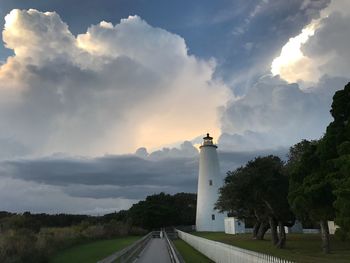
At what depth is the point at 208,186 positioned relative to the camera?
79250mm

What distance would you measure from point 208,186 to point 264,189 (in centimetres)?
4192

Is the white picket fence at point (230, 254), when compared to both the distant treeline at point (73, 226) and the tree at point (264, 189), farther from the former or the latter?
the distant treeline at point (73, 226)

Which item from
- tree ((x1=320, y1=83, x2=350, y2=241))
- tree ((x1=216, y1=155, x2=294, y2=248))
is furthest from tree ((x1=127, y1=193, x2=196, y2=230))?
tree ((x1=320, y1=83, x2=350, y2=241))

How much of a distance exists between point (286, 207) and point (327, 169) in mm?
12166

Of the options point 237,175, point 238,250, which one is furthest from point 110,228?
point 238,250

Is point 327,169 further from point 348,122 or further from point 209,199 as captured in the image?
point 209,199

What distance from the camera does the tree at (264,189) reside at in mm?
37312

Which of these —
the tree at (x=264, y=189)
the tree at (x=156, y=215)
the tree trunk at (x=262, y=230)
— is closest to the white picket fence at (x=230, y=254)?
the tree at (x=264, y=189)

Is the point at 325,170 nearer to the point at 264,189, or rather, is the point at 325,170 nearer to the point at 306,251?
the point at 306,251

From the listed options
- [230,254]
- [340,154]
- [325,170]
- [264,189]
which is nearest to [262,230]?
[264,189]

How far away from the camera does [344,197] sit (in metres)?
20.5

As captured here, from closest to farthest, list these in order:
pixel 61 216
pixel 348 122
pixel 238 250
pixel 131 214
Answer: pixel 238 250 → pixel 348 122 → pixel 131 214 → pixel 61 216

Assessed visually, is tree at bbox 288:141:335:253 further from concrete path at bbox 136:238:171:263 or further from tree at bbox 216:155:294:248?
concrete path at bbox 136:238:171:263

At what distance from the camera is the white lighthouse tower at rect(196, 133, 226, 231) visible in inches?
3120
